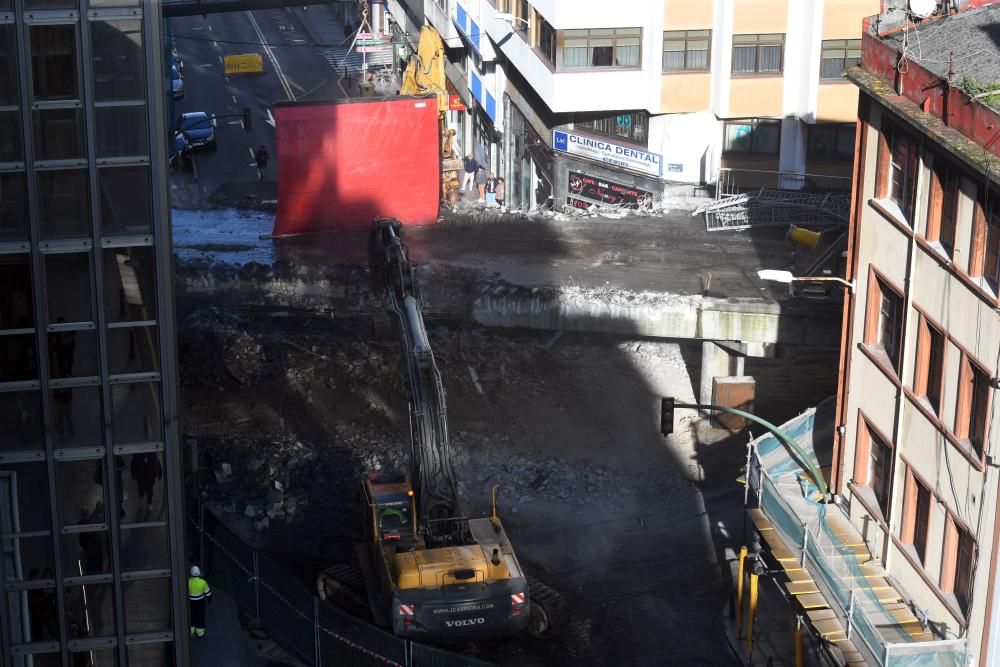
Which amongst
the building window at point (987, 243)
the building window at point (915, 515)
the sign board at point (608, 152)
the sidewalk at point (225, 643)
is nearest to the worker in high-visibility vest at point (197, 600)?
the sidewalk at point (225, 643)

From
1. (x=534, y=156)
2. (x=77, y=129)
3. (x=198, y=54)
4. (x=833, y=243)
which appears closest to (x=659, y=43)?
(x=534, y=156)

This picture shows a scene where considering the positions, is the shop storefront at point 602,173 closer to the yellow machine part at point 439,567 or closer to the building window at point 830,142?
the building window at point 830,142

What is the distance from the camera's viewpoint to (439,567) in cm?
2686

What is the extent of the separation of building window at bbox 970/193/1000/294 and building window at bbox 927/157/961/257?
101 cm

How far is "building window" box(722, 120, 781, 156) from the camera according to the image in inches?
1919

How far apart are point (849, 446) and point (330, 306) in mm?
17982

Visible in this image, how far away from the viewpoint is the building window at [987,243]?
2291 centimetres

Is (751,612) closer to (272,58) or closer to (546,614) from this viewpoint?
(546,614)

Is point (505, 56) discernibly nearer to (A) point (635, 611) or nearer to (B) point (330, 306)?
(B) point (330, 306)

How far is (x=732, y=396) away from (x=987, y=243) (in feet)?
54.1

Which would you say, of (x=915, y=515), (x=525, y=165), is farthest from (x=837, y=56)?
(x=915, y=515)

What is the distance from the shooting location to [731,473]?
37562 mm

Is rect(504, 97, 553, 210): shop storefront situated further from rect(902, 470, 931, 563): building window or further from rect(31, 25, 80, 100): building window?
rect(31, 25, 80, 100): building window

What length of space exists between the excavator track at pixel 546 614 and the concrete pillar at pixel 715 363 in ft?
40.1
